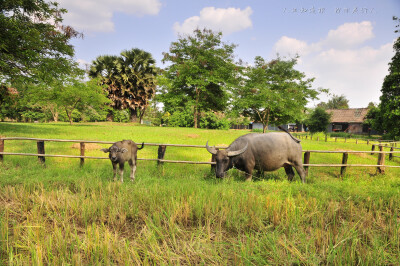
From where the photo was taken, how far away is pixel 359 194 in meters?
4.56

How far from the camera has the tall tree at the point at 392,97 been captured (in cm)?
1655

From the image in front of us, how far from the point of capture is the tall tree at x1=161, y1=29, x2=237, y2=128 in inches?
930

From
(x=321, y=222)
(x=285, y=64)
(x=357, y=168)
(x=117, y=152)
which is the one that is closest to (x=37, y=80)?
(x=117, y=152)

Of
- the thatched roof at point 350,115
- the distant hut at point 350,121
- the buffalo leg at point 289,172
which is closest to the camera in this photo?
the buffalo leg at point 289,172

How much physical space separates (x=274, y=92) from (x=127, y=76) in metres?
23.1

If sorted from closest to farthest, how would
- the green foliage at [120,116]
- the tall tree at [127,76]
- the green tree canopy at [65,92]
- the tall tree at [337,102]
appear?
the green tree canopy at [65,92] < the tall tree at [127,76] < the green foliage at [120,116] < the tall tree at [337,102]

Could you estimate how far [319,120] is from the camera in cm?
3341

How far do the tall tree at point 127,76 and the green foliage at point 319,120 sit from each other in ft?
90.4

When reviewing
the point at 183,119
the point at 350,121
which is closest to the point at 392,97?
the point at 183,119

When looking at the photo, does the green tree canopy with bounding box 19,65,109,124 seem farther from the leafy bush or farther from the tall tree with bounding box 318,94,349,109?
the tall tree with bounding box 318,94,349,109

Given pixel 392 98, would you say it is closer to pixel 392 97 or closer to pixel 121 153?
pixel 392 97

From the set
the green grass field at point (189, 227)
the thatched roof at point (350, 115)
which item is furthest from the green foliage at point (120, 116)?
the thatched roof at point (350, 115)

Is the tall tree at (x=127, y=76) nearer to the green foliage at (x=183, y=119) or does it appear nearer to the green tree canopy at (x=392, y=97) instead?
the green foliage at (x=183, y=119)

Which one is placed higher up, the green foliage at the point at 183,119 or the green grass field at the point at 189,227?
the green foliage at the point at 183,119
